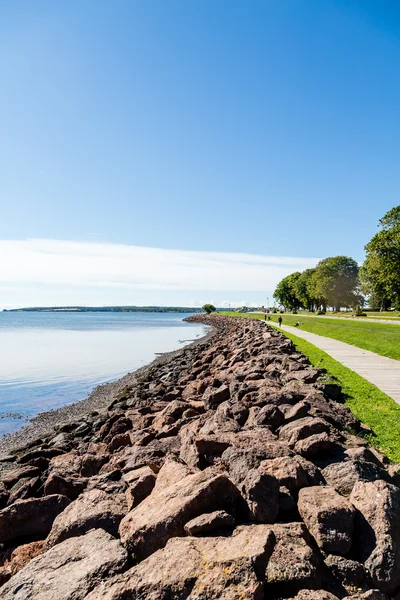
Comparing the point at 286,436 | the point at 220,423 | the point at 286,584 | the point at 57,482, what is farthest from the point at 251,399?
A: the point at 286,584

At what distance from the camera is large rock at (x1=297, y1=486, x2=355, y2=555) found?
3178mm

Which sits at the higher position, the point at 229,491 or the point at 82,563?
the point at 229,491

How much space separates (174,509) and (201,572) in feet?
2.50

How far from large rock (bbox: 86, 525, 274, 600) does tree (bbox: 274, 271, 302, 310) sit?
10103 centimetres

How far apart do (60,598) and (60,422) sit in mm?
10367

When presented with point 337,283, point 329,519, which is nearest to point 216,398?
point 329,519

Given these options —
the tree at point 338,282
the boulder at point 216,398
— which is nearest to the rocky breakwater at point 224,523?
the boulder at point 216,398

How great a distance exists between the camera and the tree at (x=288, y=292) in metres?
106

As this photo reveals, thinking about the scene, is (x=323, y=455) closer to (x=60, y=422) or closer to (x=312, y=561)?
(x=312, y=561)

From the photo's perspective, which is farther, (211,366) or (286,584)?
(211,366)

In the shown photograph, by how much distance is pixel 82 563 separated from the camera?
11.0ft

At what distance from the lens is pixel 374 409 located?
25.8 feet

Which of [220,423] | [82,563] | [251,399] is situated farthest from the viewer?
[251,399]

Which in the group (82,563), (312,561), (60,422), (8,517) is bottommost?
(60,422)
